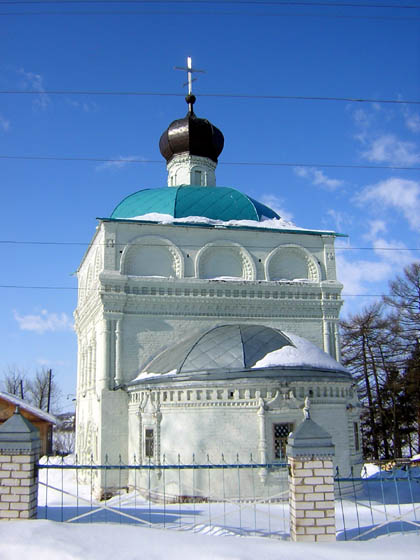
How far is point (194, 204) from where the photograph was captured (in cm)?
1653

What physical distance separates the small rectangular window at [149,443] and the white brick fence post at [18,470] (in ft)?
19.6

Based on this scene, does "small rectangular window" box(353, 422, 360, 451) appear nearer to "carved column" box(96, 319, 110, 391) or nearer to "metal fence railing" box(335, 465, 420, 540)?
"metal fence railing" box(335, 465, 420, 540)

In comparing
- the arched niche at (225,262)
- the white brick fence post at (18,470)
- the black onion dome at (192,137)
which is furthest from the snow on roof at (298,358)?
the black onion dome at (192,137)

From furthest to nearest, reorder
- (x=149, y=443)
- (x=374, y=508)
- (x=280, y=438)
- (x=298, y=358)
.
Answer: (x=149, y=443) → (x=298, y=358) → (x=280, y=438) → (x=374, y=508)

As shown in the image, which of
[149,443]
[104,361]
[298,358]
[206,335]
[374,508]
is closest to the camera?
[374,508]

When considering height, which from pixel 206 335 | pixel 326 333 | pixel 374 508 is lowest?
pixel 374 508

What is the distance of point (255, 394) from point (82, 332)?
30.2 feet

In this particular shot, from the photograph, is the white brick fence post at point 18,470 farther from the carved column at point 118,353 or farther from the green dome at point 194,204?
the green dome at point 194,204

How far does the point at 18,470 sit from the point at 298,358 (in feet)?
23.7

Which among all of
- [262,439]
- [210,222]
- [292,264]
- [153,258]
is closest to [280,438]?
[262,439]

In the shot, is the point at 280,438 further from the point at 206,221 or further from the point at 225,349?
the point at 206,221

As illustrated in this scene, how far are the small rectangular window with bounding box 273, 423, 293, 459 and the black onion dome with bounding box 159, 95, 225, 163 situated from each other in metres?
11.6

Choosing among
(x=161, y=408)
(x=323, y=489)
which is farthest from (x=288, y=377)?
A: (x=323, y=489)

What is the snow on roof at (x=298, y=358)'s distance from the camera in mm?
12070
